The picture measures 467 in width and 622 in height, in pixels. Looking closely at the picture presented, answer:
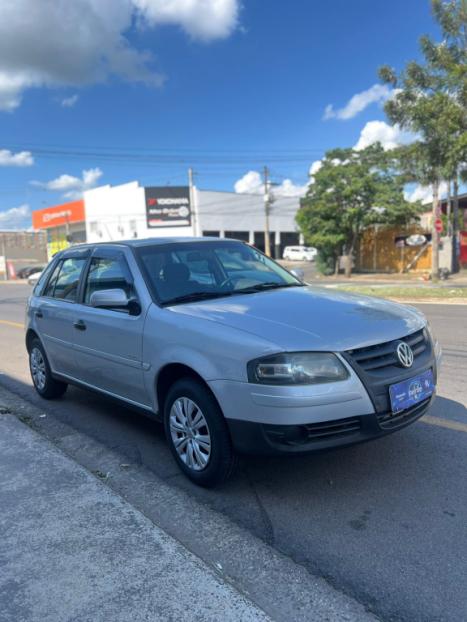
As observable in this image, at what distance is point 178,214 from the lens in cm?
5103

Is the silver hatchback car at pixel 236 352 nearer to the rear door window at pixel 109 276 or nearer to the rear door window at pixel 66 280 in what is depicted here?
the rear door window at pixel 109 276

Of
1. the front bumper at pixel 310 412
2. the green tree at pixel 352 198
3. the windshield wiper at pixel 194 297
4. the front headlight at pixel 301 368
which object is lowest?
the front bumper at pixel 310 412

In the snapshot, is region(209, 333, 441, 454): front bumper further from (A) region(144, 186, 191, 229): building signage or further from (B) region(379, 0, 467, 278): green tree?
(A) region(144, 186, 191, 229): building signage

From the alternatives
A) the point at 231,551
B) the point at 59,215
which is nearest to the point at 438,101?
the point at 231,551

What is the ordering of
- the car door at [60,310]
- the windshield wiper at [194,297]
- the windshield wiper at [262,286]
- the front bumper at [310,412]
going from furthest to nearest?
the car door at [60,310] < the windshield wiper at [262,286] < the windshield wiper at [194,297] < the front bumper at [310,412]

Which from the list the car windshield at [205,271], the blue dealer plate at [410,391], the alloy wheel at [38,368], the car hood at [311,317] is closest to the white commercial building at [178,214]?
the alloy wheel at [38,368]

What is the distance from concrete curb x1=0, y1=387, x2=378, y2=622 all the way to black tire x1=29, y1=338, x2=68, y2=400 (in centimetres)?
162

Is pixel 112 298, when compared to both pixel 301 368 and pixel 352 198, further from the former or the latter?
pixel 352 198

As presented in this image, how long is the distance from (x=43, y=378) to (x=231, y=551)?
373 cm

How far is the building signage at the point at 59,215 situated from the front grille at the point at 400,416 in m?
61.5

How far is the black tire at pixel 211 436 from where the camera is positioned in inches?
127

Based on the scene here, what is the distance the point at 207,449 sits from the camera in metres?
3.37

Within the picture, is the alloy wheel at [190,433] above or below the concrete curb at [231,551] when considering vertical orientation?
above

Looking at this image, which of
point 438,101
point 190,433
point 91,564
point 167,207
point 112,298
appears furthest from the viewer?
point 167,207
